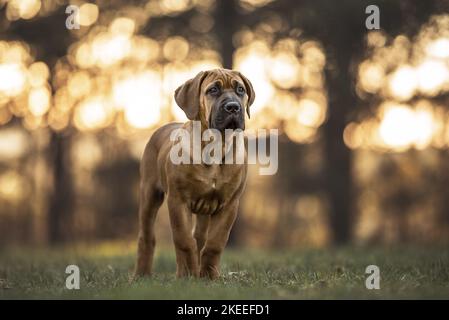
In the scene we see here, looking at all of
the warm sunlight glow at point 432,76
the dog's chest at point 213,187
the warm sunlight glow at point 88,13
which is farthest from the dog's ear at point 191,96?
the warm sunlight glow at point 88,13

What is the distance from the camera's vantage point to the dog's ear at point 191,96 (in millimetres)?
6531

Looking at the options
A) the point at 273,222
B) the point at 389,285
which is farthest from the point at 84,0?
the point at 273,222

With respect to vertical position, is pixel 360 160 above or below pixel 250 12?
below

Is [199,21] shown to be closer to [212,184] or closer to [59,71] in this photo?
[59,71]

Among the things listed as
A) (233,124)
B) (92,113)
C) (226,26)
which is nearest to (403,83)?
(226,26)

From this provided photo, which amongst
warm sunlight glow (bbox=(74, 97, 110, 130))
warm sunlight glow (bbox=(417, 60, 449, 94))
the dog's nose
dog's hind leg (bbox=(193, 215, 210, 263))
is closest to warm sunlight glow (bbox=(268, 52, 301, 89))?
warm sunlight glow (bbox=(417, 60, 449, 94))

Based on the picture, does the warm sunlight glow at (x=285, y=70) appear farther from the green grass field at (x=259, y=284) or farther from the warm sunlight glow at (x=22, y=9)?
the green grass field at (x=259, y=284)

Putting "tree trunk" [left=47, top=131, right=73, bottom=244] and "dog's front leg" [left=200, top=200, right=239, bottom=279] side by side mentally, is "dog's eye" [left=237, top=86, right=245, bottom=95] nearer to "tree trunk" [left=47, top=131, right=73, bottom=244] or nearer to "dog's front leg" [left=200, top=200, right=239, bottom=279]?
"dog's front leg" [left=200, top=200, right=239, bottom=279]

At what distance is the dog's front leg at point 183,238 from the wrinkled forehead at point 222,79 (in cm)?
116

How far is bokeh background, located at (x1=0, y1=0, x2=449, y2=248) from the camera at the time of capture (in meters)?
15.1

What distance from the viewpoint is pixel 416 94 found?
1496 centimetres

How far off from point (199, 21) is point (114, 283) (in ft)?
34.6
